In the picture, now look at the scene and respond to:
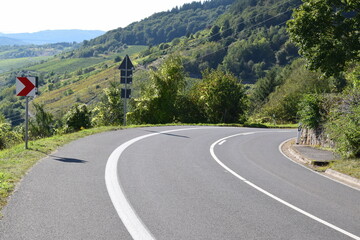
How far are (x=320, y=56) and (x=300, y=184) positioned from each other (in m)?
6.17

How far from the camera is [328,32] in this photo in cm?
1333

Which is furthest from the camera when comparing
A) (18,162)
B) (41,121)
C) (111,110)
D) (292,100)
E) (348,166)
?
(41,121)

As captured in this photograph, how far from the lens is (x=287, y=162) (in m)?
12.7

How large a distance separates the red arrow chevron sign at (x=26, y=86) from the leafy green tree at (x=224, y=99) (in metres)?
26.0

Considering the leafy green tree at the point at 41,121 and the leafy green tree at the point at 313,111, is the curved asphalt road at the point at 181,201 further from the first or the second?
the leafy green tree at the point at 41,121

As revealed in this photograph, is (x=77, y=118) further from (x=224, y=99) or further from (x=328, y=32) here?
(x=328, y=32)

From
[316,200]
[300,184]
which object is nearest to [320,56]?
[300,184]

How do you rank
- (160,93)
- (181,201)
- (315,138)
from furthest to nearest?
(160,93) → (315,138) → (181,201)

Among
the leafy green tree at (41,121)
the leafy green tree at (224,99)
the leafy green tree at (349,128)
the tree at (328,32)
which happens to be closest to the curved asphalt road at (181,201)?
the leafy green tree at (349,128)

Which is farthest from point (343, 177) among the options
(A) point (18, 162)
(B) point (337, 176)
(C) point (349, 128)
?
(A) point (18, 162)

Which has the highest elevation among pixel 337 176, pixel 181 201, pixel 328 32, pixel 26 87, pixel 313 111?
pixel 328 32

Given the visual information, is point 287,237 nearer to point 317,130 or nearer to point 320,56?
point 320,56

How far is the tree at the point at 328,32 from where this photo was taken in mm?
12781

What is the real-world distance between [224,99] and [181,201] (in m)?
30.0
